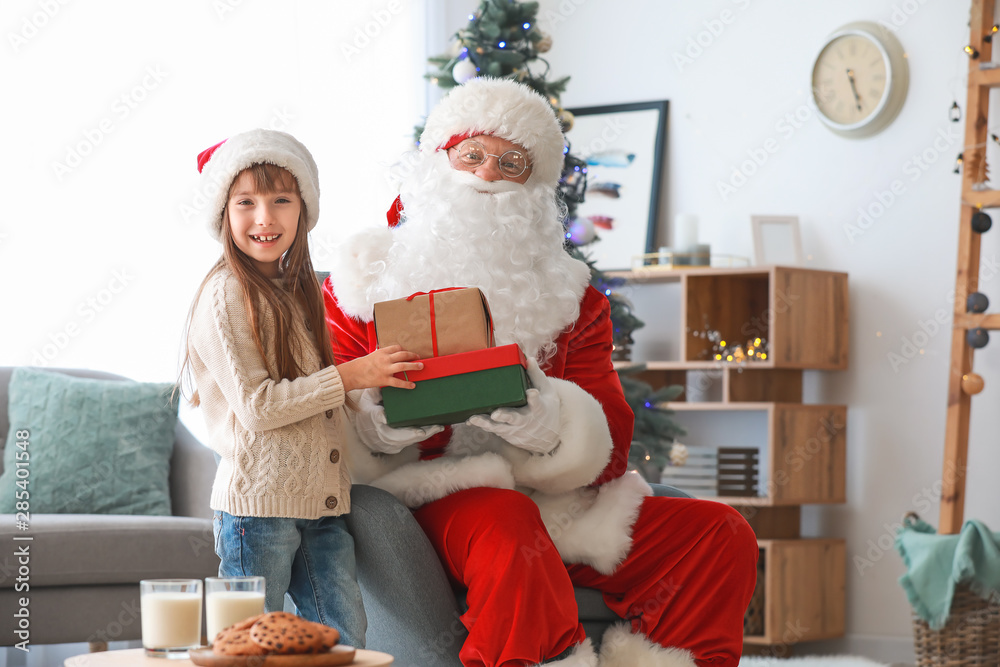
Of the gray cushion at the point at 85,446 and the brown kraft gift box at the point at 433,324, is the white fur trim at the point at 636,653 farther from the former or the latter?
the gray cushion at the point at 85,446

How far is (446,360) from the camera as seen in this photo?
166 centimetres

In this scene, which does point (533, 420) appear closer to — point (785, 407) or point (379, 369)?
point (379, 369)

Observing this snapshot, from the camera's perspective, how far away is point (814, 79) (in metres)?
4.05

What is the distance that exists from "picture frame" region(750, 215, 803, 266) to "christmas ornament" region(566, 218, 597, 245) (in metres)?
0.82

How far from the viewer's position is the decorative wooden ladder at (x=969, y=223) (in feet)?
10.9

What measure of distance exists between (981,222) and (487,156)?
77.3 inches

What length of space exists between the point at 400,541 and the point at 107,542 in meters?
1.20

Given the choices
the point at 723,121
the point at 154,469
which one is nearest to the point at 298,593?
the point at 154,469

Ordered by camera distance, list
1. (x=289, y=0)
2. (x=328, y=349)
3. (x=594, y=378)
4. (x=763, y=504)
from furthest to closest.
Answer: (x=289, y=0) < (x=763, y=504) < (x=594, y=378) < (x=328, y=349)

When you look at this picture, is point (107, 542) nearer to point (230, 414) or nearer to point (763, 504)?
point (230, 414)

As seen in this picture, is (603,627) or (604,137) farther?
(604,137)

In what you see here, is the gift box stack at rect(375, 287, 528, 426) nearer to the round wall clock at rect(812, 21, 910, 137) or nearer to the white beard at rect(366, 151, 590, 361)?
the white beard at rect(366, 151, 590, 361)

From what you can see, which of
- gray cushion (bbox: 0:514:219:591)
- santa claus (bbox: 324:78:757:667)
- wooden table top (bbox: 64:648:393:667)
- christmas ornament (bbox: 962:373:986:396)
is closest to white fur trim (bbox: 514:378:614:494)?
santa claus (bbox: 324:78:757:667)

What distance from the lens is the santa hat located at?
1.71 meters
